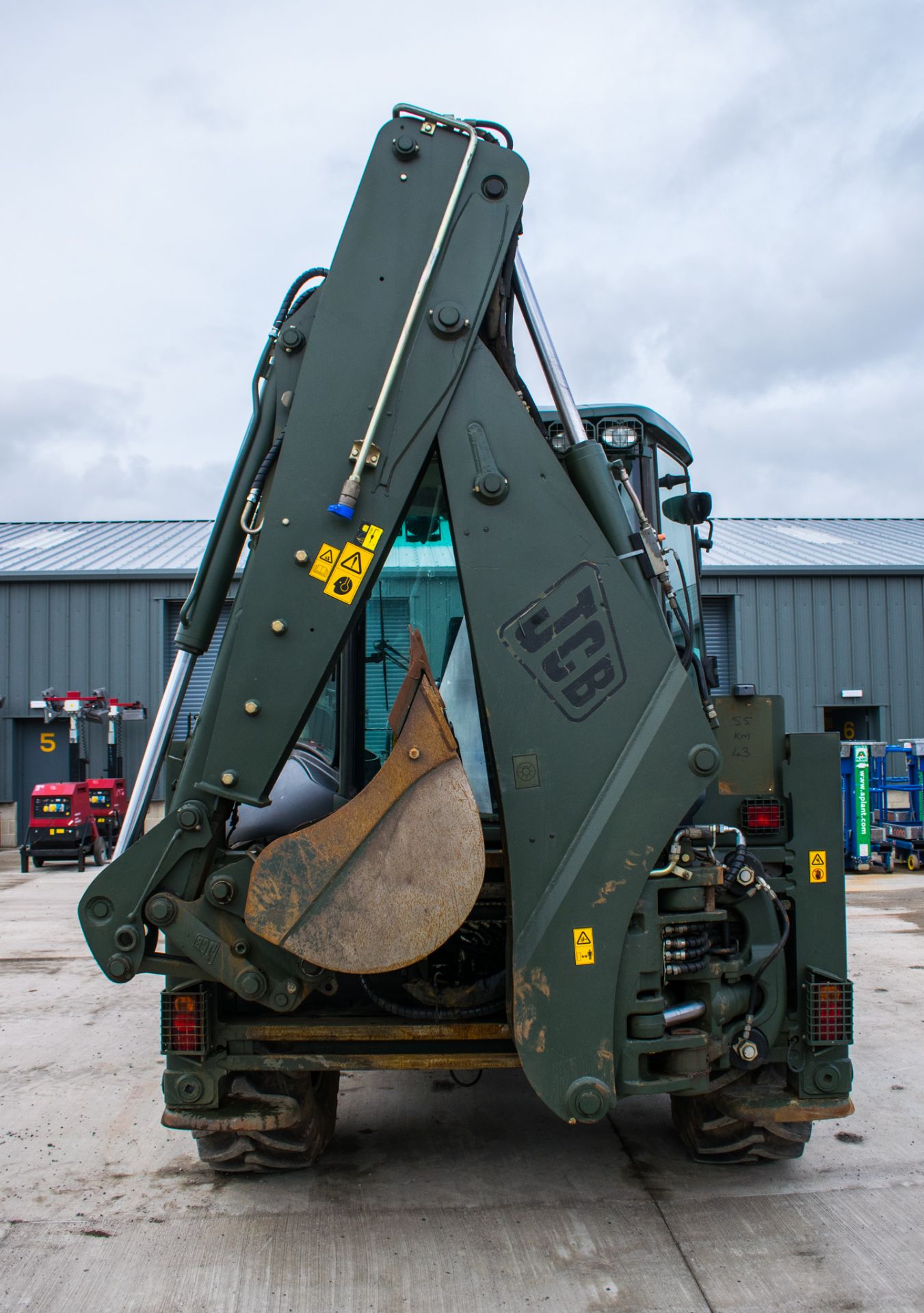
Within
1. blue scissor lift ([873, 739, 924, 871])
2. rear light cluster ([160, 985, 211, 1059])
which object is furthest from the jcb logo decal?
blue scissor lift ([873, 739, 924, 871])

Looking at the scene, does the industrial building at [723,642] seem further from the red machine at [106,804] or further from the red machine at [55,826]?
the red machine at [55,826]

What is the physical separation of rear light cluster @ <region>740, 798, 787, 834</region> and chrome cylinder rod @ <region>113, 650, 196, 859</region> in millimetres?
2044

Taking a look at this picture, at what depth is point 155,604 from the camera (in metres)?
17.6

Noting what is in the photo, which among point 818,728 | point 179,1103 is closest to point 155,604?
point 818,728

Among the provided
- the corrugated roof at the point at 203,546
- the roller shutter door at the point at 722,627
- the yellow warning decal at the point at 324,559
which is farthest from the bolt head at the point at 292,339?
the roller shutter door at the point at 722,627

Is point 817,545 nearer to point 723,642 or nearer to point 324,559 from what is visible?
point 723,642

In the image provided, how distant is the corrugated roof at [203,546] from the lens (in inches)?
699

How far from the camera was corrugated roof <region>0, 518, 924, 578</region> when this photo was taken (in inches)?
699

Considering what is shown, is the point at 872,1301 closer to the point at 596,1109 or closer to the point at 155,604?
the point at 596,1109

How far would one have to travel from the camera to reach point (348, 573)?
303 cm

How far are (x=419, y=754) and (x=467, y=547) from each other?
0.67 metres

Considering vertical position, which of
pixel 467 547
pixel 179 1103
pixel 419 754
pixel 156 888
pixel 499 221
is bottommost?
pixel 179 1103

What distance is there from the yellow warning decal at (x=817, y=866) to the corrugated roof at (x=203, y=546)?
14262mm

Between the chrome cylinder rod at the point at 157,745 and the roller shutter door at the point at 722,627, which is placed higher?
the roller shutter door at the point at 722,627
